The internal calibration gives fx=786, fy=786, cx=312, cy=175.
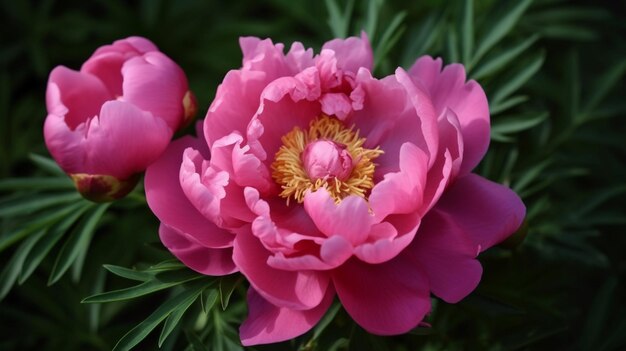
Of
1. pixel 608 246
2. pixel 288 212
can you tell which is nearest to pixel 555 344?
pixel 608 246

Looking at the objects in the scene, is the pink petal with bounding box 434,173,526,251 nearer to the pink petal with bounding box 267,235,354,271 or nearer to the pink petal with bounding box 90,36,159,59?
the pink petal with bounding box 267,235,354,271

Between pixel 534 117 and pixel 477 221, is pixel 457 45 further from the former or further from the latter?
pixel 477 221

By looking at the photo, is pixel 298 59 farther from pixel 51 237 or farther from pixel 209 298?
pixel 51 237

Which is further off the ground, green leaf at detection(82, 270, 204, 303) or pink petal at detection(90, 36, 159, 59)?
pink petal at detection(90, 36, 159, 59)

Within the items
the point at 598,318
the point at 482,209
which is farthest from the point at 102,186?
the point at 598,318

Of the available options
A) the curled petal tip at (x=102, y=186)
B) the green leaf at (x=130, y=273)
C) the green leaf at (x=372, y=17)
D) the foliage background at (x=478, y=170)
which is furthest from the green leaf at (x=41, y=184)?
the green leaf at (x=372, y=17)

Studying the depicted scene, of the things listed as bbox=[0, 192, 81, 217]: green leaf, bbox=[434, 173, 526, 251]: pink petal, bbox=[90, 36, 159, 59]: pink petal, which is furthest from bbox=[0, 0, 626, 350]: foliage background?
bbox=[90, 36, 159, 59]: pink petal

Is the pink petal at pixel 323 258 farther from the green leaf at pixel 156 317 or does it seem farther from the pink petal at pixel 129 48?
the pink petal at pixel 129 48
